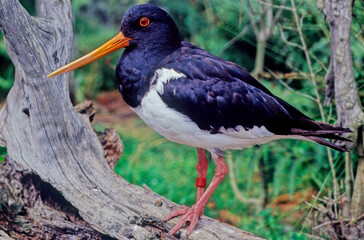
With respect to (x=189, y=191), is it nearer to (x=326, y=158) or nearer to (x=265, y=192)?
(x=265, y=192)

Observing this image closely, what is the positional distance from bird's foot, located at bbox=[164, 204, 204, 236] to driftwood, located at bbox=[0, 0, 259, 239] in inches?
1.9

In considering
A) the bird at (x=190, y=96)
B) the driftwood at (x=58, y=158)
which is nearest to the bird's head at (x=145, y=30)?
the bird at (x=190, y=96)

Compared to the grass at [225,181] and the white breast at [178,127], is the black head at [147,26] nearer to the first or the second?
the white breast at [178,127]

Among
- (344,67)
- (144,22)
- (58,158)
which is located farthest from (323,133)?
(58,158)

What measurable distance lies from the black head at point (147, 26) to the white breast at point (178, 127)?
28 centimetres

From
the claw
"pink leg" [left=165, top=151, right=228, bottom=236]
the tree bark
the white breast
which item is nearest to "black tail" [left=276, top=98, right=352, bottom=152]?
the white breast

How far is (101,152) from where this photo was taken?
4.04 meters

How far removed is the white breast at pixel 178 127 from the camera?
11.0 feet

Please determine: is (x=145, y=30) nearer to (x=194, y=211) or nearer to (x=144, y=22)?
(x=144, y=22)

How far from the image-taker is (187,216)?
11.5ft

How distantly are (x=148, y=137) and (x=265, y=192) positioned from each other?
6.15 ft

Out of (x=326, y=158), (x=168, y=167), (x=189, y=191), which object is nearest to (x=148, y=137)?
(x=168, y=167)

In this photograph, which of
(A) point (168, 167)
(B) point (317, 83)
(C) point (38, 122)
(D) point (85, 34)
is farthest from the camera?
(D) point (85, 34)

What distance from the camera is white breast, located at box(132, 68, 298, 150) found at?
11.0ft
